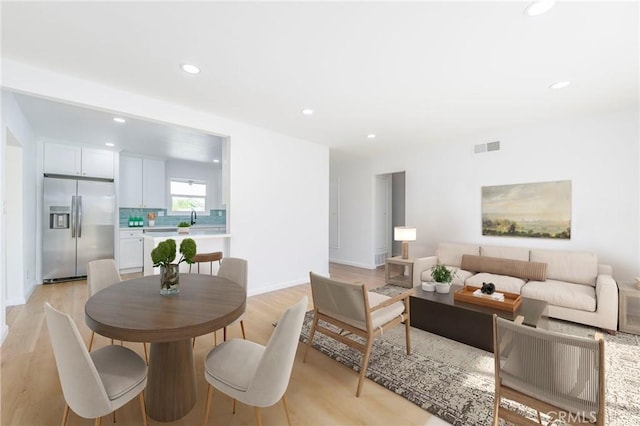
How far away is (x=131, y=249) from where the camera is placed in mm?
5762

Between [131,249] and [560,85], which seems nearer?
[560,85]

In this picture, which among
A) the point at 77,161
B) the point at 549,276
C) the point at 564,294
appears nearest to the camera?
the point at 564,294

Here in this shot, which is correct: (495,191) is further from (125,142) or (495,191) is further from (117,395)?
(125,142)

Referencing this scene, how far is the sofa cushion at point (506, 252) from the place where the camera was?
13.0 feet

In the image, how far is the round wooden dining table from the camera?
1379mm

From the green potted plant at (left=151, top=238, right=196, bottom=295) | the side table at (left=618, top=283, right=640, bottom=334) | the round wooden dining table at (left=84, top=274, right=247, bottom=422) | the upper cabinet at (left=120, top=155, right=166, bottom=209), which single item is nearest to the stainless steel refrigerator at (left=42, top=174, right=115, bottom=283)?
the upper cabinet at (left=120, top=155, right=166, bottom=209)

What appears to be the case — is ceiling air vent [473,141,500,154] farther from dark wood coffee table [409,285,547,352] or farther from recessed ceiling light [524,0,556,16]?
recessed ceiling light [524,0,556,16]

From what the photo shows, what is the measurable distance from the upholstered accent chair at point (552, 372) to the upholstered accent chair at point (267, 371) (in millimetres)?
1023

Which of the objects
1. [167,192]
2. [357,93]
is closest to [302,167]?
[357,93]

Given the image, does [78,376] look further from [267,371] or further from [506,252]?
[506,252]

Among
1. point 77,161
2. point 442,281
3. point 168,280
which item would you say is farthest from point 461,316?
point 77,161

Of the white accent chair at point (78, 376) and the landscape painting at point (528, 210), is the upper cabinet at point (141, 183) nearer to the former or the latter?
the white accent chair at point (78, 376)

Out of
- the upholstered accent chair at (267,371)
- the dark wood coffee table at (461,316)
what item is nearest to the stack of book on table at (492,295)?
the dark wood coffee table at (461,316)

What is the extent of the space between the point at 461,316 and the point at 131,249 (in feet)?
19.7
